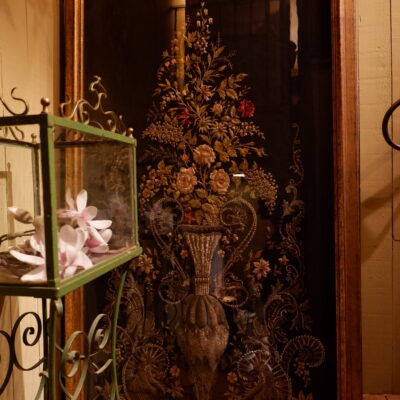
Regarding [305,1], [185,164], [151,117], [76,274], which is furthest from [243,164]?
[76,274]

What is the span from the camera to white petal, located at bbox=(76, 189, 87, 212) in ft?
2.94

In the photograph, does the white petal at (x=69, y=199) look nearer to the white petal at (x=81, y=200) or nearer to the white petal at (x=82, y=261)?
the white petal at (x=81, y=200)

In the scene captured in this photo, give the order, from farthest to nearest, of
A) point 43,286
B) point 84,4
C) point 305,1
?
point 84,4 → point 305,1 → point 43,286

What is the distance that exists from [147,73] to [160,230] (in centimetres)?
51

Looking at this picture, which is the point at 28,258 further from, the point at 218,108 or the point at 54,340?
the point at 218,108

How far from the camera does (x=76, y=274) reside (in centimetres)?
77

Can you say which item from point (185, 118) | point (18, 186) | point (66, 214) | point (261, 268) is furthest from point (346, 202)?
point (18, 186)

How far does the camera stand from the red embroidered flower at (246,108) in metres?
1.30

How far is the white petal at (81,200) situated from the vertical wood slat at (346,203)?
28.7 inches

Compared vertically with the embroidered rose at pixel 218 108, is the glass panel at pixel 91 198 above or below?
below

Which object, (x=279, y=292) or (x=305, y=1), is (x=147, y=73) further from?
(x=279, y=292)

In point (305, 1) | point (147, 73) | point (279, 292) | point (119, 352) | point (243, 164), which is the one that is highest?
point (305, 1)

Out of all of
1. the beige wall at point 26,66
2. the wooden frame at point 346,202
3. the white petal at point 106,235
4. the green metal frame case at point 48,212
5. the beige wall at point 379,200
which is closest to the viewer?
the green metal frame case at point 48,212

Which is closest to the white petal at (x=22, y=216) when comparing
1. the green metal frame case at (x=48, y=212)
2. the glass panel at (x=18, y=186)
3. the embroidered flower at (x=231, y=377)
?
the glass panel at (x=18, y=186)
